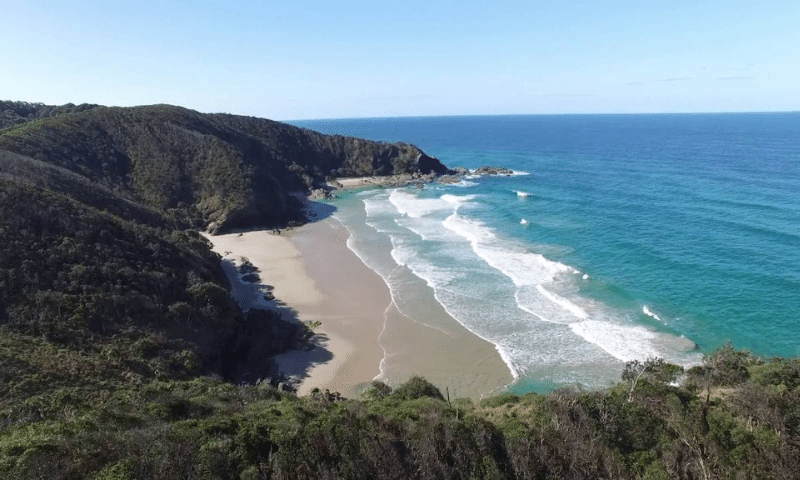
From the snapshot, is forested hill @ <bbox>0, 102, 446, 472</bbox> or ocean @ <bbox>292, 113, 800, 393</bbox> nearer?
forested hill @ <bbox>0, 102, 446, 472</bbox>

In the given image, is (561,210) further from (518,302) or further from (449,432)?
(449,432)

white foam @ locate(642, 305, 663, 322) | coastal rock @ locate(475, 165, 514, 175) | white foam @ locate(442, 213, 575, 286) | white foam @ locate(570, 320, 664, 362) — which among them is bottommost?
white foam @ locate(570, 320, 664, 362)

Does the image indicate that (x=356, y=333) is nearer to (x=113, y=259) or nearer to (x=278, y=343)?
(x=278, y=343)

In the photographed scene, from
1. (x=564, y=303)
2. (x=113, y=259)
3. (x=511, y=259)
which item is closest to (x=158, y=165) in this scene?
(x=113, y=259)

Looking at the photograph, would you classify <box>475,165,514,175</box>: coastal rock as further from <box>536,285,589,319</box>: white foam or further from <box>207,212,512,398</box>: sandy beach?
<box>536,285,589,319</box>: white foam

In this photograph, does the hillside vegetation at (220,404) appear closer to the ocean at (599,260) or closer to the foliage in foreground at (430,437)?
the foliage in foreground at (430,437)

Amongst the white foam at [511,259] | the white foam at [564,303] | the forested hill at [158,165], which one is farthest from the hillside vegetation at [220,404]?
the white foam at [511,259]

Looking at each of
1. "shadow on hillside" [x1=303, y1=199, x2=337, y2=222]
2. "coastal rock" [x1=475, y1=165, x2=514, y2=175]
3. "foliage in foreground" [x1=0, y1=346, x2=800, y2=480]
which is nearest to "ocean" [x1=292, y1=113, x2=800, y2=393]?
"shadow on hillside" [x1=303, y1=199, x2=337, y2=222]
